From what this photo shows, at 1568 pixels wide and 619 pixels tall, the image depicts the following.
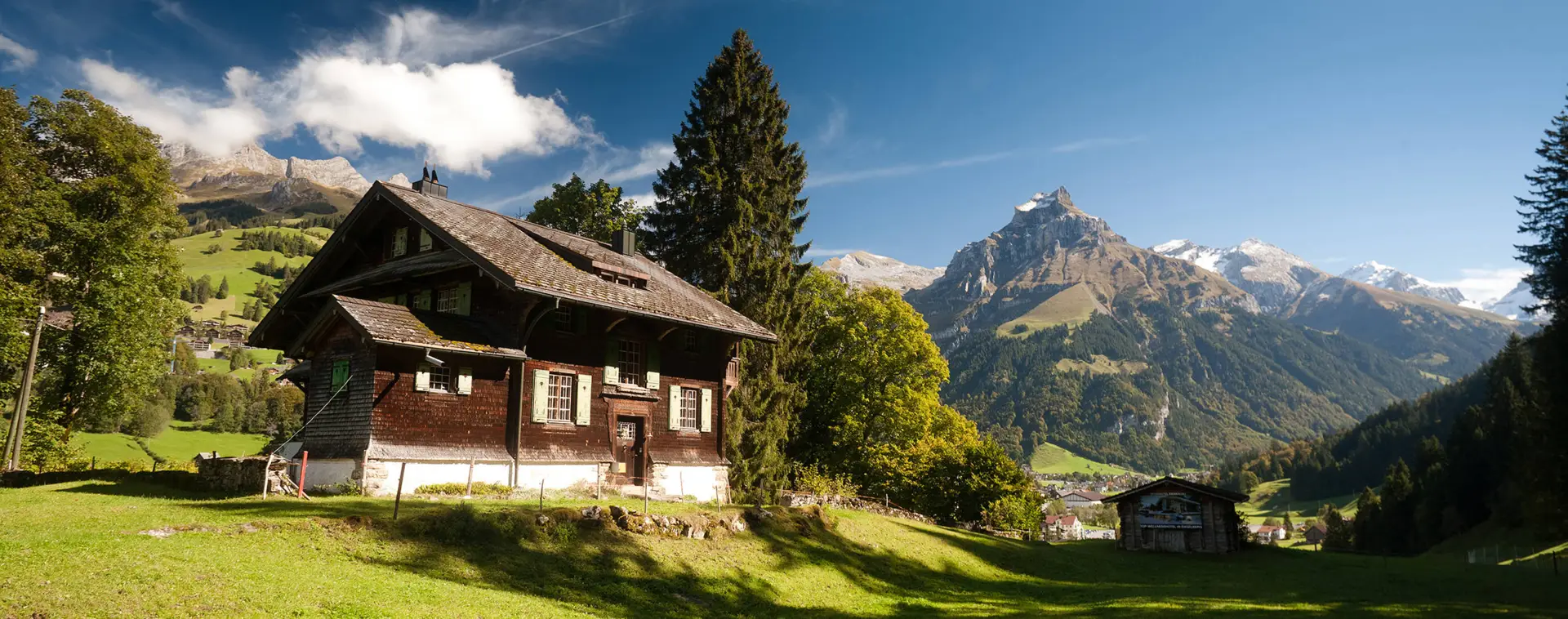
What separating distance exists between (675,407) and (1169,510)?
102 ft

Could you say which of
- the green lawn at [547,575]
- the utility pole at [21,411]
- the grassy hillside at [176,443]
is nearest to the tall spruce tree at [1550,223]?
the green lawn at [547,575]

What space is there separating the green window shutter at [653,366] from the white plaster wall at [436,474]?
6424 millimetres

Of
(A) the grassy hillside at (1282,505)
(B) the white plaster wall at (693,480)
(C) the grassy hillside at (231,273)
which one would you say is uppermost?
(C) the grassy hillside at (231,273)

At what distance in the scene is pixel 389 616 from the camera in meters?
13.1

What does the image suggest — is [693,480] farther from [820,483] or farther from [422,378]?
[422,378]

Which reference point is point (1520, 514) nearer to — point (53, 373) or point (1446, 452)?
point (1446, 452)

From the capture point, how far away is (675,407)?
32.3 metres

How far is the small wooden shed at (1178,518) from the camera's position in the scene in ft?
153

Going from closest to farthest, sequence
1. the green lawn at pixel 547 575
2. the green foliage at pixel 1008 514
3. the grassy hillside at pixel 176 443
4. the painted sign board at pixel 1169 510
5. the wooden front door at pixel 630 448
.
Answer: the green lawn at pixel 547 575, the wooden front door at pixel 630 448, the green foliage at pixel 1008 514, the painted sign board at pixel 1169 510, the grassy hillside at pixel 176 443

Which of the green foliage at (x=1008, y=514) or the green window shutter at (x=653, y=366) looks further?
the green foliage at (x=1008, y=514)

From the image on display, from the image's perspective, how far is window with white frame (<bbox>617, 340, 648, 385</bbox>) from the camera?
31031mm

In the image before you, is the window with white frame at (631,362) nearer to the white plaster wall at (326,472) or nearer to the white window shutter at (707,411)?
the white window shutter at (707,411)

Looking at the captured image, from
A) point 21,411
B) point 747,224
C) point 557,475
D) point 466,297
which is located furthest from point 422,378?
point 747,224

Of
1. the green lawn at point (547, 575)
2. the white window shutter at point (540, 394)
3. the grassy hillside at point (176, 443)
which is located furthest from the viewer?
the grassy hillside at point (176, 443)
